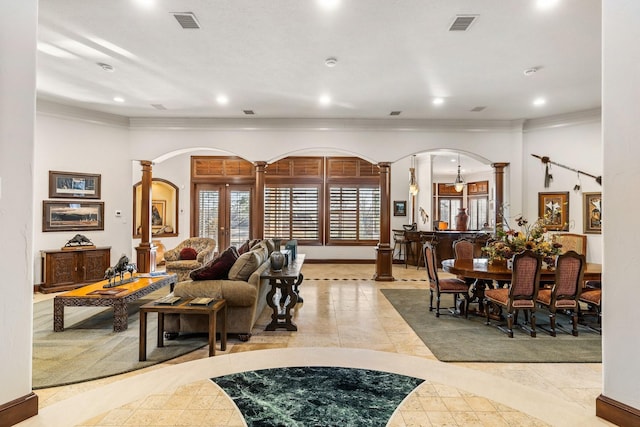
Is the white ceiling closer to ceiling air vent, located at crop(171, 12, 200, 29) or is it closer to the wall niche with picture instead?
ceiling air vent, located at crop(171, 12, 200, 29)

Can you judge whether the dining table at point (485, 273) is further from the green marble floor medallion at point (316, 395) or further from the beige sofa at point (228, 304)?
the beige sofa at point (228, 304)

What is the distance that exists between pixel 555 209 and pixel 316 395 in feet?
21.3

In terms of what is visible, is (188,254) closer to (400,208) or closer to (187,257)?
(187,257)

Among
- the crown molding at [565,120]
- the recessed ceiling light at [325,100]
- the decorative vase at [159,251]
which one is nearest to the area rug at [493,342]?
the recessed ceiling light at [325,100]

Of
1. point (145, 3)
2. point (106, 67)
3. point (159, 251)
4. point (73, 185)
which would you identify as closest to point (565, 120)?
point (145, 3)

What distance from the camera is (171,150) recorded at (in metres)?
7.15

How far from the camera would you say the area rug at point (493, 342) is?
10.9 feet

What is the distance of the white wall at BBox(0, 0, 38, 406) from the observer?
2125 millimetres

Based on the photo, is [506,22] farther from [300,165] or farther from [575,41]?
[300,165]

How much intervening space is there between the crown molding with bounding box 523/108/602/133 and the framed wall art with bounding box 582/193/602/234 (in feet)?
4.58

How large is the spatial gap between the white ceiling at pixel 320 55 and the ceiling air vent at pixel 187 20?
5 cm

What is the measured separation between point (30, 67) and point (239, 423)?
2672 mm

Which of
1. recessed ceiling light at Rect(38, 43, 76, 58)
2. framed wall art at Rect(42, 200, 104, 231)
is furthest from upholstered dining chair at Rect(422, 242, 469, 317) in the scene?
framed wall art at Rect(42, 200, 104, 231)

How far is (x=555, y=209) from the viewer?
6.85 m
